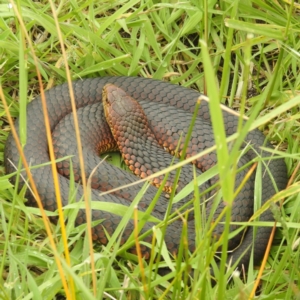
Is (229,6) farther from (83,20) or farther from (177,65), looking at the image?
(83,20)

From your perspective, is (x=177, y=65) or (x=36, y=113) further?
(x=177, y=65)

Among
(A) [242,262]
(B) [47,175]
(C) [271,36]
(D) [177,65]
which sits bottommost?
(A) [242,262]

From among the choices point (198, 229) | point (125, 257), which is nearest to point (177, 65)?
point (125, 257)

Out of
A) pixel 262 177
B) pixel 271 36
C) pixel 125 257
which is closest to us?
pixel 125 257

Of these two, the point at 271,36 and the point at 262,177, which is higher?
the point at 271,36

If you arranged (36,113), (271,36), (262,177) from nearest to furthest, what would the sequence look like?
(271,36) → (262,177) → (36,113)

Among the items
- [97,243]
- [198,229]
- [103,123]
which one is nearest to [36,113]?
[103,123]

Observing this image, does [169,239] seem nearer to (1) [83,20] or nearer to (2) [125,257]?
(2) [125,257]
